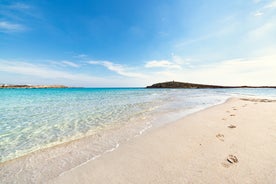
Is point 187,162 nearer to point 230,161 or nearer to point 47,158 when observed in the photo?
point 230,161

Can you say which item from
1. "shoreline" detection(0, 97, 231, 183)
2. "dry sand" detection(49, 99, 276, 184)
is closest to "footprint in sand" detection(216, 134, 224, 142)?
"dry sand" detection(49, 99, 276, 184)

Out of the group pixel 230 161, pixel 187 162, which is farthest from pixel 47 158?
pixel 230 161

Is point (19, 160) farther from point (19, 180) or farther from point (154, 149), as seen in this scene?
point (154, 149)

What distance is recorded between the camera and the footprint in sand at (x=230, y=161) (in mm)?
2775

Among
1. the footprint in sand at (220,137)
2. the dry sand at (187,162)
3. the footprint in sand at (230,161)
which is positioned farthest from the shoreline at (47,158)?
the footprint in sand at (220,137)

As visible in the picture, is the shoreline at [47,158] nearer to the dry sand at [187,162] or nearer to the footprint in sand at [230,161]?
the dry sand at [187,162]

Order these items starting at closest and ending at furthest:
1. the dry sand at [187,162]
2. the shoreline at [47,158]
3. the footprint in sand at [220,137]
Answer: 1. the dry sand at [187,162]
2. the shoreline at [47,158]
3. the footprint in sand at [220,137]

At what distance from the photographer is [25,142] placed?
4504 millimetres

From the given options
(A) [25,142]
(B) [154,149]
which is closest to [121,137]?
(B) [154,149]

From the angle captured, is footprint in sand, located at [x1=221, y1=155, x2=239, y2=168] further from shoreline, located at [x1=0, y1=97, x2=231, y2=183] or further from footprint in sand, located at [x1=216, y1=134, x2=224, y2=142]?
shoreline, located at [x1=0, y1=97, x2=231, y2=183]

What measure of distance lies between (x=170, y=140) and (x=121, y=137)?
5.43 feet

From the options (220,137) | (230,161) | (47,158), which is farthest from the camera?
(220,137)

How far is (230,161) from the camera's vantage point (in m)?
2.89

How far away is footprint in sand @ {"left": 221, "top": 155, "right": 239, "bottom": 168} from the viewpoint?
278 centimetres
